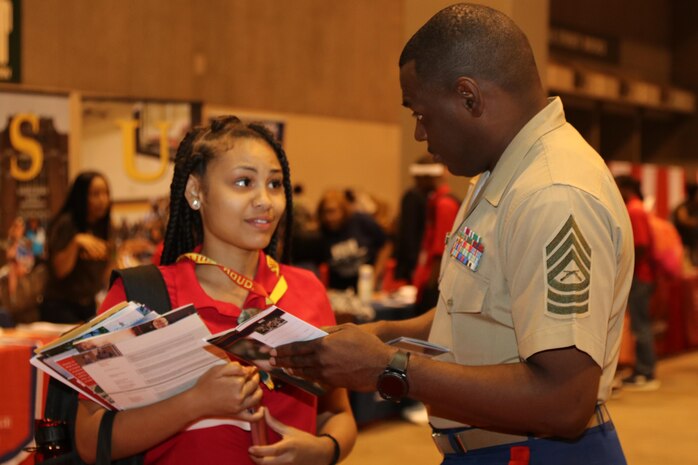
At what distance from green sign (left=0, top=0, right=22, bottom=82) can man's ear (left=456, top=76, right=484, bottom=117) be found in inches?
289

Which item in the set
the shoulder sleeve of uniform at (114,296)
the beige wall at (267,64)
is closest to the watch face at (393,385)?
the shoulder sleeve of uniform at (114,296)

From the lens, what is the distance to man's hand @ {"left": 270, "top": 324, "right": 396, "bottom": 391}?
175 cm

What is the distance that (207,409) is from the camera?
76.1 inches

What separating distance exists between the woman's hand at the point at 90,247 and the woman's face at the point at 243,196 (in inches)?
142

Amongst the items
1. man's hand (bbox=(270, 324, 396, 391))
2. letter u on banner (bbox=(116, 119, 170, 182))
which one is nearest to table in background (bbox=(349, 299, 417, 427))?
letter u on banner (bbox=(116, 119, 170, 182))

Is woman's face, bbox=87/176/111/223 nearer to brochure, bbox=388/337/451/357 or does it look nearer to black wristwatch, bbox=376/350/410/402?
brochure, bbox=388/337/451/357

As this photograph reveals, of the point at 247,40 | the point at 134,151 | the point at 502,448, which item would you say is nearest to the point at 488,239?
the point at 502,448

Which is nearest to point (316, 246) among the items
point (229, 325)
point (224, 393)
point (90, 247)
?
point (90, 247)

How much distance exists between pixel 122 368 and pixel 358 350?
466mm

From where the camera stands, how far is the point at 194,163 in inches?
90.3

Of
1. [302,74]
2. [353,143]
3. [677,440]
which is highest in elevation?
[302,74]

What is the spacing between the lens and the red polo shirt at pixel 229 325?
2.08m

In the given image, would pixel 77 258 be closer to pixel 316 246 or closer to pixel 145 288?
pixel 316 246

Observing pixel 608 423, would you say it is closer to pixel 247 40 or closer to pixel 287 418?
pixel 287 418
